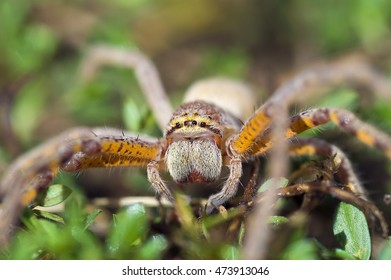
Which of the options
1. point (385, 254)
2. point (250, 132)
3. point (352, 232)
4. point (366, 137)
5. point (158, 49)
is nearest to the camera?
point (385, 254)

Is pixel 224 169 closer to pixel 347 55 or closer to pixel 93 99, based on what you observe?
pixel 93 99

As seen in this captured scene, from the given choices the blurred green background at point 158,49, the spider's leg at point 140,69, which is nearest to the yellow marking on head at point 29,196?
the blurred green background at point 158,49

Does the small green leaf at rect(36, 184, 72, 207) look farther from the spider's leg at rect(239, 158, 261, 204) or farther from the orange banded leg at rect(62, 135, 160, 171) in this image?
the spider's leg at rect(239, 158, 261, 204)

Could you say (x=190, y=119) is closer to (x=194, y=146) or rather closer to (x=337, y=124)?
(x=194, y=146)

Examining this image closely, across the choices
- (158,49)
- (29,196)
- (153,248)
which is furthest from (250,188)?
(158,49)

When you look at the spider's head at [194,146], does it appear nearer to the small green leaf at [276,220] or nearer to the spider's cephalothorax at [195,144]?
the spider's cephalothorax at [195,144]

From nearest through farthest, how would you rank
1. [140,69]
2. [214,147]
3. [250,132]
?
1. [250,132]
2. [214,147]
3. [140,69]

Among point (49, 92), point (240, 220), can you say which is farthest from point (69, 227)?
point (49, 92)
